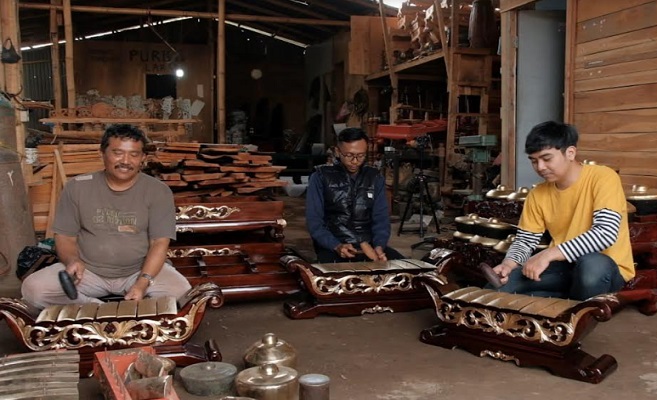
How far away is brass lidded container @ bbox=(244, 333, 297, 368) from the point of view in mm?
2842

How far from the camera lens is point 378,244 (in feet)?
14.8

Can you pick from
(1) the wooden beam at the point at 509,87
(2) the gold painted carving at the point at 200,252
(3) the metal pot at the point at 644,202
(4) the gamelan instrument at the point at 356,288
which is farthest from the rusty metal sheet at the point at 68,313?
(1) the wooden beam at the point at 509,87

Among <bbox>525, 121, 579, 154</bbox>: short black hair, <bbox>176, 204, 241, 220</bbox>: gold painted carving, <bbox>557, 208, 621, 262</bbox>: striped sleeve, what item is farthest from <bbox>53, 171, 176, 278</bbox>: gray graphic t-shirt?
<bbox>557, 208, 621, 262</bbox>: striped sleeve

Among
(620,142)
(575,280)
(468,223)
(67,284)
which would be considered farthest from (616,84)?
(67,284)

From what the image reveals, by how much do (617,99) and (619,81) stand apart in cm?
14

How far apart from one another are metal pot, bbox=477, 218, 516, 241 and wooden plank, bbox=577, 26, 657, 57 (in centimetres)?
180

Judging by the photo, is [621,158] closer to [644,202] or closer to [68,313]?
[644,202]

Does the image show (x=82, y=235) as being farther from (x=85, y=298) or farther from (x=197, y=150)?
(x=197, y=150)

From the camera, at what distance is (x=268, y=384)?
2.48m

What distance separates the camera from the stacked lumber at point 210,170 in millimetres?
5434

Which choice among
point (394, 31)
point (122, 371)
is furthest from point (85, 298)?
point (394, 31)

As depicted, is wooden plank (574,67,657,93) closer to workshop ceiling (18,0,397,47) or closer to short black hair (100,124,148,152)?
short black hair (100,124,148,152)

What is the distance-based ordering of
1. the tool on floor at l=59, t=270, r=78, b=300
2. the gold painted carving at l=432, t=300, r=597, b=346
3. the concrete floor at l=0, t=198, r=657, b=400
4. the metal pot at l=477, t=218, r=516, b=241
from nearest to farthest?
the concrete floor at l=0, t=198, r=657, b=400, the gold painted carving at l=432, t=300, r=597, b=346, the tool on floor at l=59, t=270, r=78, b=300, the metal pot at l=477, t=218, r=516, b=241

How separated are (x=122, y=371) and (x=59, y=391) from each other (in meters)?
0.33
